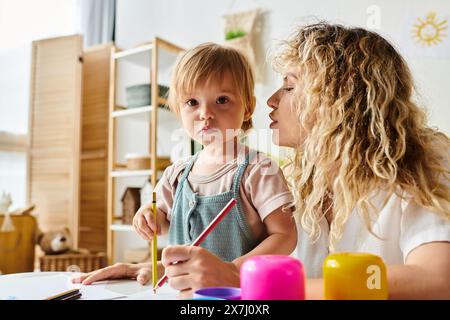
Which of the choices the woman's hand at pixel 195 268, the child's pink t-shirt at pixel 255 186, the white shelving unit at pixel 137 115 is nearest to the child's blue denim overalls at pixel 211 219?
the child's pink t-shirt at pixel 255 186

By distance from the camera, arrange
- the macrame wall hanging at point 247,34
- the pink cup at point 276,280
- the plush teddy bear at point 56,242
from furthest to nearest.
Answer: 1. the plush teddy bear at point 56,242
2. the macrame wall hanging at point 247,34
3. the pink cup at point 276,280

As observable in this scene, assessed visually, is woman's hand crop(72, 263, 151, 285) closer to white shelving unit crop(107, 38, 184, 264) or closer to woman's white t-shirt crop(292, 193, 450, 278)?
woman's white t-shirt crop(292, 193, 450, 278)

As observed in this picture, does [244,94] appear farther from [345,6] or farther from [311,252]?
[345,6]

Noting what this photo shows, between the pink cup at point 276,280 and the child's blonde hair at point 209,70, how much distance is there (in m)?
0.60

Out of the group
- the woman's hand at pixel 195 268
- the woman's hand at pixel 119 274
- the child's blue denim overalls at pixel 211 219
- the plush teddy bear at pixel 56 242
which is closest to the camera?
the woman's hand at pixel 195 268

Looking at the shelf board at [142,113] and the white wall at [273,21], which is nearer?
the white wall at [273,21]

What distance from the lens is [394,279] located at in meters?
0.58

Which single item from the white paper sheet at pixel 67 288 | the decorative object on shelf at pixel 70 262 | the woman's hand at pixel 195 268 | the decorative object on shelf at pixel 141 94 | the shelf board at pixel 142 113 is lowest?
the decorative object on shelf at pixel 70 262

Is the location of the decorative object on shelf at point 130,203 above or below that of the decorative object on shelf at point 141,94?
below

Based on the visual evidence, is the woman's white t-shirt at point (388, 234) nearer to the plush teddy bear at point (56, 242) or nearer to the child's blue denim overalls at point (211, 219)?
the child's blue denim overalls at point (211, 219)

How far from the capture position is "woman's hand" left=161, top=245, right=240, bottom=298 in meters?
0.60

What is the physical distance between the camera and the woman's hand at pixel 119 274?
0.83 meters

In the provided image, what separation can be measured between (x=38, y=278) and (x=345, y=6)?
1.77 meters

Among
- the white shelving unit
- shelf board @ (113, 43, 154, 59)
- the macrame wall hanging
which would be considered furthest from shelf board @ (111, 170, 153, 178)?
the macrame wall hanging
